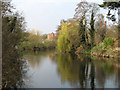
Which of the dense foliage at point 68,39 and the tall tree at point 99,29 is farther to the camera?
the dense foliage at point 68,39

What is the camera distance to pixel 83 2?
20.0 m

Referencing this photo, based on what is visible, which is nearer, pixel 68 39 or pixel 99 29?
pixel 99 29

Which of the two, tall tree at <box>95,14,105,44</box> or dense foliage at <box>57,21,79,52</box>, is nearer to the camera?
tall tree at <box>95,14,105,44</box>

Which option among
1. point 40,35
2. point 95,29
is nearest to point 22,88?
point 95,29

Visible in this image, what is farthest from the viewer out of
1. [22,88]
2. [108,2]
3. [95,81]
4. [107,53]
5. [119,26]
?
[107,53]

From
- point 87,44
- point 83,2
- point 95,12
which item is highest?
point 83,2

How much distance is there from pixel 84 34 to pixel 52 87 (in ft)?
48.7

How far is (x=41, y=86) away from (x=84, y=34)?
1484 centimetres

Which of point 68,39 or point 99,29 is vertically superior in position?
point 99,29

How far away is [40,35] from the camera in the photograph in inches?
1286

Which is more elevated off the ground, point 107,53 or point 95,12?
point 95,12

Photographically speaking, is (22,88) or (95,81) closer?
(22,88)

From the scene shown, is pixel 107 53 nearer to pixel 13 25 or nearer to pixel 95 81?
pixel 95 81

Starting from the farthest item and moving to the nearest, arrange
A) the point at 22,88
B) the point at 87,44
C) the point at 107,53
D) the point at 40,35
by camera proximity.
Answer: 1. the point at 40,35
2. the point at 87,44
3. the point at 107,53
4. the point at 22,88
